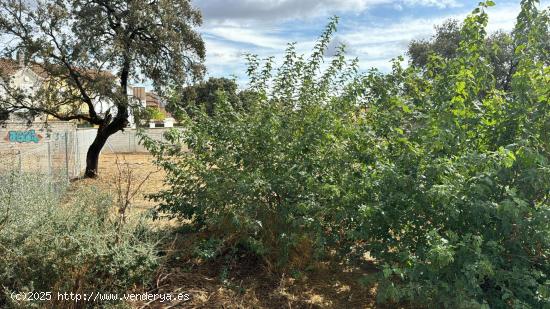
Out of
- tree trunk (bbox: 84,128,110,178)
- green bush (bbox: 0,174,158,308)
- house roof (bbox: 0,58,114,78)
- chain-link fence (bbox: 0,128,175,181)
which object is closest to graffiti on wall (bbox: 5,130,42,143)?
chain-link fence (bbox: 0,128,175,181)

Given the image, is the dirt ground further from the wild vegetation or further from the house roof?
the house roof

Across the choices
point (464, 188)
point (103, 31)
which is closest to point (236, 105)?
point (464, 188)

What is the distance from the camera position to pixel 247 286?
421cm

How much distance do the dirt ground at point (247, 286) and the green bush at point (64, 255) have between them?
0.27 m

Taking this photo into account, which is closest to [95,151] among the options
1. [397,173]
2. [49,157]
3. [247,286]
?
[49,157]

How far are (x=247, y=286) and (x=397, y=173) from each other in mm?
1878

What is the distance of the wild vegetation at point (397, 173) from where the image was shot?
9.67 ft

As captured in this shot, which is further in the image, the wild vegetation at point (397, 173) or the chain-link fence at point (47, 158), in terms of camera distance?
the chain-link fence at point (47, 158)

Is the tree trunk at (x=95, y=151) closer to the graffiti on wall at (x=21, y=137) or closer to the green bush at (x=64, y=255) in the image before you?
the graffiti on wall at (x=21, y=137)

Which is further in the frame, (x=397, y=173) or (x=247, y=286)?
(x=247, y=286)

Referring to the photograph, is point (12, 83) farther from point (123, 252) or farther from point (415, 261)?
point (415, 261)

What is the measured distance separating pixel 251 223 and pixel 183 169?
4.46 feet

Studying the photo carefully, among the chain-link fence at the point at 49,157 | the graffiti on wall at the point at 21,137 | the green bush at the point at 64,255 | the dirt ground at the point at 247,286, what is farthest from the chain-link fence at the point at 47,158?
the graffiti on wall at the point at 21,137

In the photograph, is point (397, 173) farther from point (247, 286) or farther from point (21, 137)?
point (21, 137)
